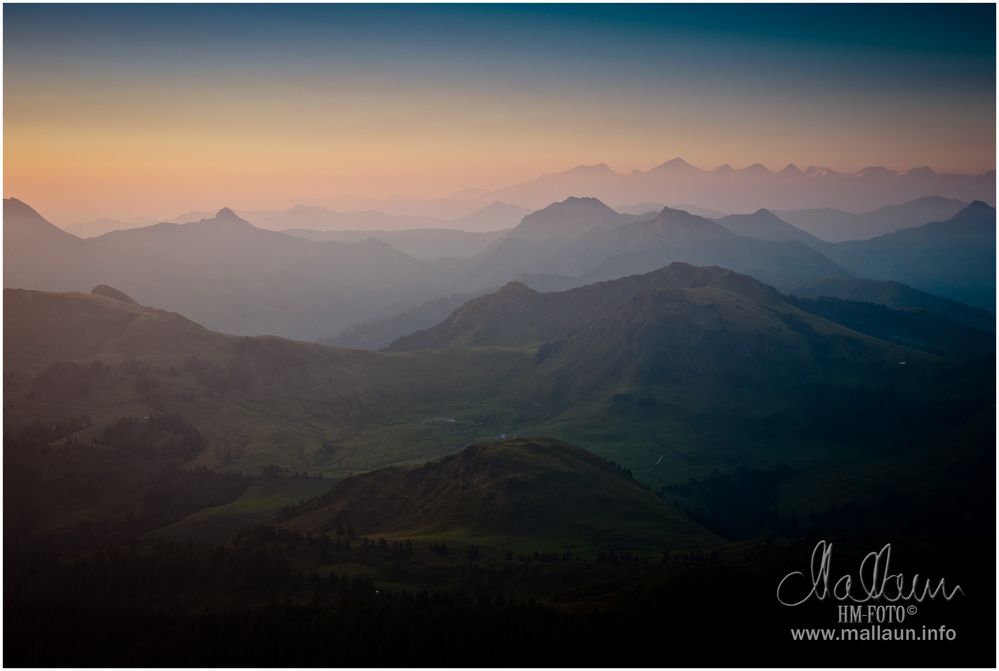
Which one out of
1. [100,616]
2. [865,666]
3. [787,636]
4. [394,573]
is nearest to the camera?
[865,666]

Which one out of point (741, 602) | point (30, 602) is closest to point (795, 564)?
point (741, 602)

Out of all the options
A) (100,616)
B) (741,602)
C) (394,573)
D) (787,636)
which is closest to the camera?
(787,636)

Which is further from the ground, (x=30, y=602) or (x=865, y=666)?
(x=865, y=666)

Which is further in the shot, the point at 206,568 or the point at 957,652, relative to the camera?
the point at 206,568

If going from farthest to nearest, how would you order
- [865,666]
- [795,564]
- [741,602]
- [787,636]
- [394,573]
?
[394,573] → [795,564] → [741,602] → [787,636] → [865,666]

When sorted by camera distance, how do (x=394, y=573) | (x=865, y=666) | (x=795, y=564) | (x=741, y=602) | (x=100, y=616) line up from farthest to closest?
1. (x=394, y=573)
2. (x=100, y=616)
3. (x=795, y=564)
4. (x=741, y=602)
5. (x=865, y=666)

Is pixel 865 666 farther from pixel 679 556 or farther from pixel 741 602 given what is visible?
pixel 679 556

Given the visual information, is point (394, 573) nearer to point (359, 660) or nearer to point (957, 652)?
point (359, 660)

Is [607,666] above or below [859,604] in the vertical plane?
below

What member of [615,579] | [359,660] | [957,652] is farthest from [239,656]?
[957,652]
